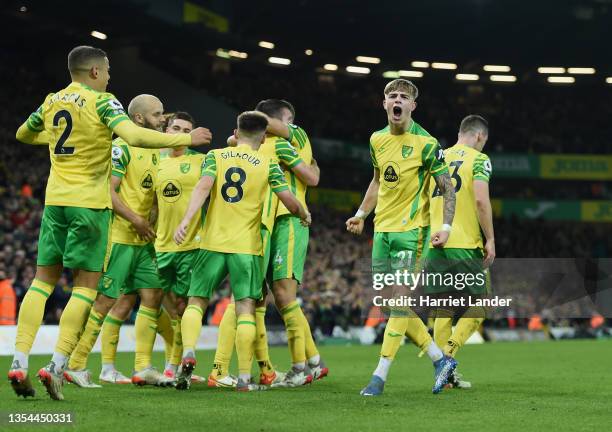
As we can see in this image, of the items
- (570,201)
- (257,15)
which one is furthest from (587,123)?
(257,15)

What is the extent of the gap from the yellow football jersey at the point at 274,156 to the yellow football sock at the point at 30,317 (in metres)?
2.49

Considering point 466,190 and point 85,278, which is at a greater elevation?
point 466,190

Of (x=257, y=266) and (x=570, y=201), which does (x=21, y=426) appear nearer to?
(x=257, y=266)

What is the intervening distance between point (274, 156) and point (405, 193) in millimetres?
1281

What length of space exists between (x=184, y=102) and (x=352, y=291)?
1119 cm

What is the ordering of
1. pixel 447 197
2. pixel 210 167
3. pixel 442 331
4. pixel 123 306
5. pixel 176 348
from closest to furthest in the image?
pixel 210 167, pixel 447 197, pixel 176 348, pixel 123 306, pixel 442 331

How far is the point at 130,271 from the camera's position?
9.12 meters

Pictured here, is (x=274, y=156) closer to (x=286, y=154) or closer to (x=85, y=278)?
(x=286, y=154)

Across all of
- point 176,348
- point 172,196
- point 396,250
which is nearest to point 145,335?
point 176,348

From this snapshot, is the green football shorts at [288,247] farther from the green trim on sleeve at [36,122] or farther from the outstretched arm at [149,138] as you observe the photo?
the green trim on sleeve at [36,122]

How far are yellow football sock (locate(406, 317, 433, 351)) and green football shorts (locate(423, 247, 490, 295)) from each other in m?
0.91

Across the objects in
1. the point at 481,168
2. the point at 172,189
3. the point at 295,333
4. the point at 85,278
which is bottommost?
the point at 295,333

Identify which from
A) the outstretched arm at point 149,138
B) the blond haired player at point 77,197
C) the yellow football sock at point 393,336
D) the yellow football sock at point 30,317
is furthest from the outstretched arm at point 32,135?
the yellow football sock at point 393,336

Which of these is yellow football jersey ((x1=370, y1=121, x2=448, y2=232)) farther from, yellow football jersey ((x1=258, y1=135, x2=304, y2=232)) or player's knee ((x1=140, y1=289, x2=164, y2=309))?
player's knee ((x1=140, y1=289, x2=164, y2=309))
